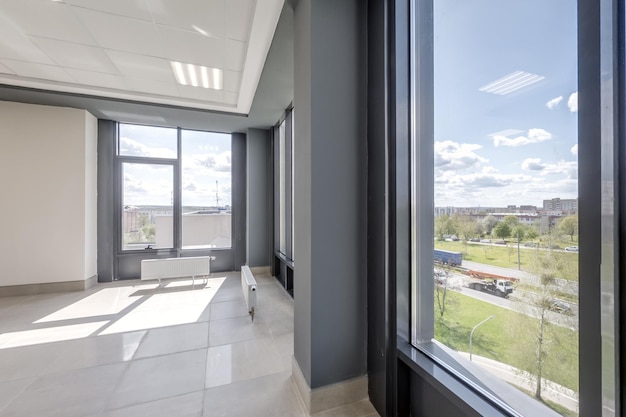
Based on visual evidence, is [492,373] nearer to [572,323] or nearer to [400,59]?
[572,323]

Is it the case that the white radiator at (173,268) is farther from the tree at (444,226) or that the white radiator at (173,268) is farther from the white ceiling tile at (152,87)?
the tree at (444,226)

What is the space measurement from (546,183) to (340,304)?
1.27 m

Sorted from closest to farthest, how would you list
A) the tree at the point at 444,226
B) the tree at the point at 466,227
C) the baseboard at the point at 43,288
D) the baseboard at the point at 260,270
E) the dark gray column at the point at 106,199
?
1. the tree at the point at 466,227
2. the tree at the point at 444,226
3. the baseboard at the point at 43,288
4. the dark gray column at the point at 106,199
5. the baseboard at the point at 260,270

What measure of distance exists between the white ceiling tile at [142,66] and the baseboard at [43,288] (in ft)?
11.3

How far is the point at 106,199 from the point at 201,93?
9.47 ft

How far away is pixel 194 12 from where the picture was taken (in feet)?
7.57

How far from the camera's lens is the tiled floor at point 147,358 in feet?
5.72

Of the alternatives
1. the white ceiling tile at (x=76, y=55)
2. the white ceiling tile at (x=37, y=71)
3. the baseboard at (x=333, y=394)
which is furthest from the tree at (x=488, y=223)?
the white ceiling tile at (x=37, y=71)

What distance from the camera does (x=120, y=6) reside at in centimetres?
223

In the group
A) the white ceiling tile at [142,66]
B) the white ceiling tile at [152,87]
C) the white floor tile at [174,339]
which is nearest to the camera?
the white floor tile at [174,339]

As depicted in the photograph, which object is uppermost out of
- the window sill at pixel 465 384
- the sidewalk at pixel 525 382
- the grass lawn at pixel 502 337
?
the grass lawn at pixel 502 337

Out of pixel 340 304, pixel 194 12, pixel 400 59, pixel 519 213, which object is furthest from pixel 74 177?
pixel 519 213

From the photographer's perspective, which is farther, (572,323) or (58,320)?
(58,320)

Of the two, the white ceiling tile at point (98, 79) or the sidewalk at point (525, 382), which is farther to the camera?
the white ceiling tile at point (98, 79)
